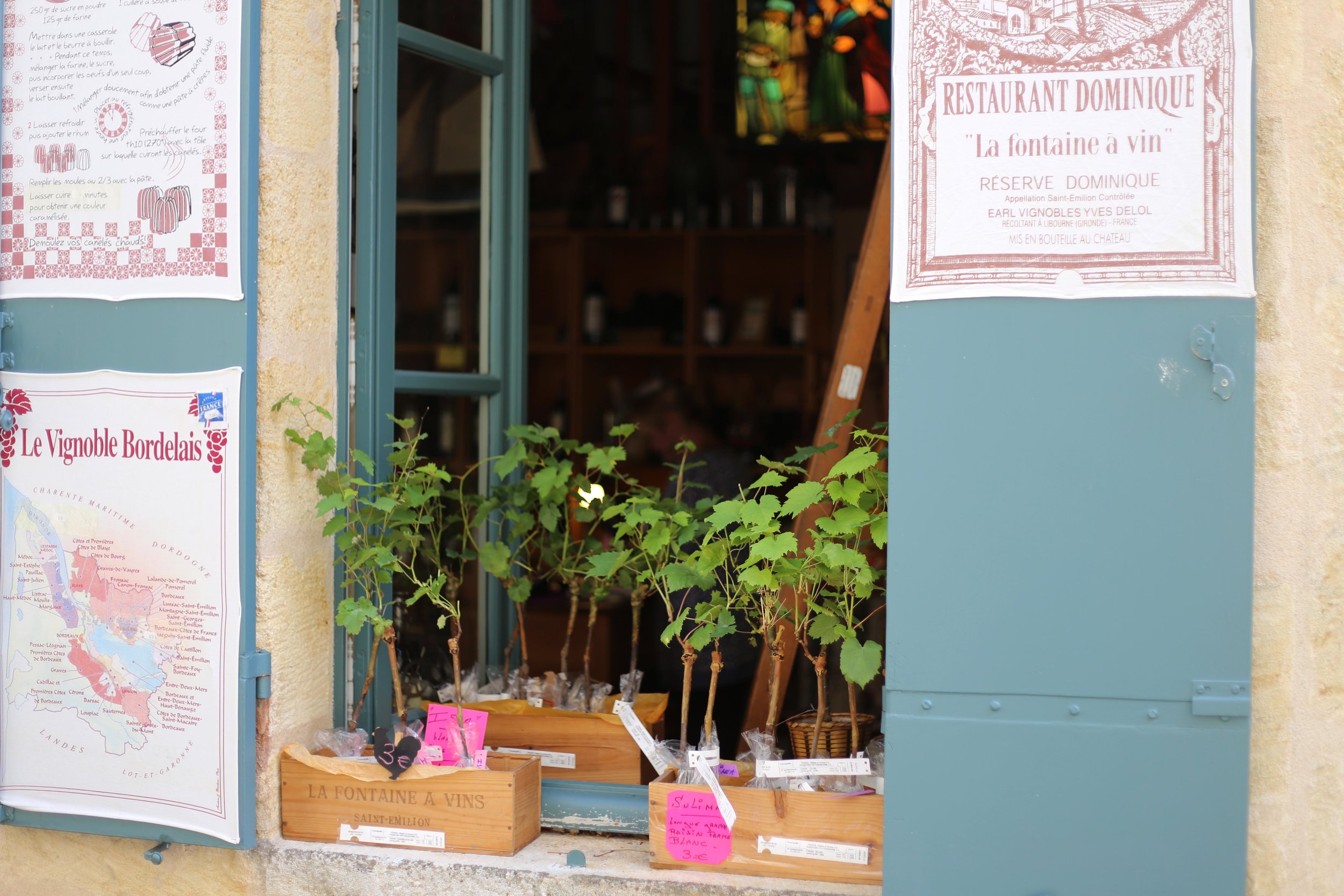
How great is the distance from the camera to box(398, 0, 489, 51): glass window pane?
2.91m

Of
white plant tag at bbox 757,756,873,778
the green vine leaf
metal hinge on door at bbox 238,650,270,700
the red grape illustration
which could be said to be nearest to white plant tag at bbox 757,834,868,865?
white plant tag at bbox 757,756,873,778

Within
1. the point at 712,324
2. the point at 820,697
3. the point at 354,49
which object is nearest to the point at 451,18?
the point at 354,49

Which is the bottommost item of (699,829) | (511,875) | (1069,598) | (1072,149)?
(511,875)

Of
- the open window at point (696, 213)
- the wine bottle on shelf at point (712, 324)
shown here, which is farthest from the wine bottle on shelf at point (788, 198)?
the wine bottle on shelf at point (712, 324)

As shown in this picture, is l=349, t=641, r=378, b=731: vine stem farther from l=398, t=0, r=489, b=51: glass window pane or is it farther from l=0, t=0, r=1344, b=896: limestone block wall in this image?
l=0, t=0, r=1344, b=896: limestone block wall

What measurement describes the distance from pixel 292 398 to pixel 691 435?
2.04m

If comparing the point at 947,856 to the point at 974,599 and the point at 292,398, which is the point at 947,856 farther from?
the point at 292,398

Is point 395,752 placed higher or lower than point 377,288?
lower

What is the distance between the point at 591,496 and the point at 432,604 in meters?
0.47

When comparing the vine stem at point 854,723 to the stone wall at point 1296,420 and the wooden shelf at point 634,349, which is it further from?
the wooden shelf at point 634,349

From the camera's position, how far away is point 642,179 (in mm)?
6281

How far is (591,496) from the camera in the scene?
2996 mm

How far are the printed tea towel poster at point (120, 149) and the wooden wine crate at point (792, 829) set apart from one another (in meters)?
1.47

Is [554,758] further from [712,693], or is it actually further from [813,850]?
[813,850]
